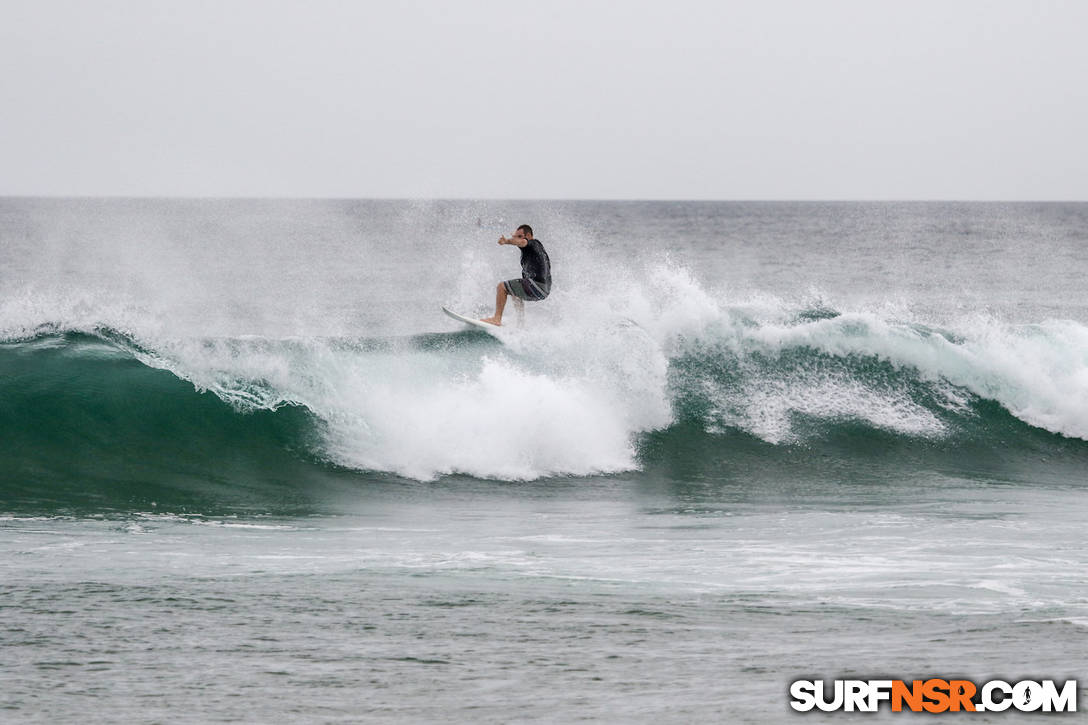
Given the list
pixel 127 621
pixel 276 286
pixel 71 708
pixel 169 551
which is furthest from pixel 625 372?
pixel 276 286

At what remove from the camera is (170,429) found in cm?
1341

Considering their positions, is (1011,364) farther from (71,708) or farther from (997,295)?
(997,295)

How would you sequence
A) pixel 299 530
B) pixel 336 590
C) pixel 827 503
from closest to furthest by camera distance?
1. pixel 336 590
2. pixel 299 530
3. pixel 827 503

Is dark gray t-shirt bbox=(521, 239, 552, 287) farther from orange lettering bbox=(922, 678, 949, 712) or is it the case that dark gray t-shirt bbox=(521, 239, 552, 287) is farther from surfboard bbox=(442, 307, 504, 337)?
orange lettering bbox=(922, 678, 949, 712)

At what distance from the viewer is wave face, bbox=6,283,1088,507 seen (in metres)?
12.7

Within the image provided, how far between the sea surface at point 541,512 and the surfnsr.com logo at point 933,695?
110 millimetres

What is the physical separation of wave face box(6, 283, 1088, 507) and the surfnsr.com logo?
6.62 meters

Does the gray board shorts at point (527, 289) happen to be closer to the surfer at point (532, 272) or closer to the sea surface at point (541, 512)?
the surfer at point (532, 272)

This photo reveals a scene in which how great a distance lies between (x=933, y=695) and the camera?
6031 mm

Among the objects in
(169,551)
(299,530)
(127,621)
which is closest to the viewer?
(127,621)

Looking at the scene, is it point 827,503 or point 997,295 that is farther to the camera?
point 997,295

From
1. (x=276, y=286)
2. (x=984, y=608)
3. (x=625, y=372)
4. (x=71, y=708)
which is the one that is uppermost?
(x=276, y=286)

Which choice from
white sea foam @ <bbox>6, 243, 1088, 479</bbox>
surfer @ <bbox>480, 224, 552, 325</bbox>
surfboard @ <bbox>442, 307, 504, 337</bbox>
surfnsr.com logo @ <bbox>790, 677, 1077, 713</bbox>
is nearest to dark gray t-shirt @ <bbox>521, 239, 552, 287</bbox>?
surfer @ <bbox>480, 224, 552, 325</bbox>

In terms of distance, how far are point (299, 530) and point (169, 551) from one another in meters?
1.41
